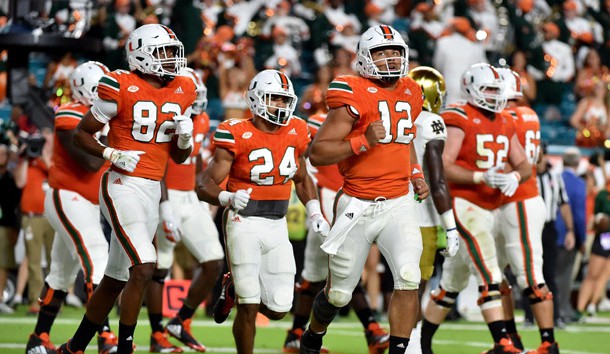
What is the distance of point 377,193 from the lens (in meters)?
6.89

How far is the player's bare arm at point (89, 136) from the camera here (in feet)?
22.9

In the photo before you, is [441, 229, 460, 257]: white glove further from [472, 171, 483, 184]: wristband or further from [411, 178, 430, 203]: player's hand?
[472, 171, 483, 184]: wristband

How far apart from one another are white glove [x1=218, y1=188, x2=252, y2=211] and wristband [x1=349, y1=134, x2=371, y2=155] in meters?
0.65

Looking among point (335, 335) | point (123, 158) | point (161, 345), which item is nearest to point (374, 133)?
point (123, 158)

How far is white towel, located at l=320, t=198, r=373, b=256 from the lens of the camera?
6855 mm

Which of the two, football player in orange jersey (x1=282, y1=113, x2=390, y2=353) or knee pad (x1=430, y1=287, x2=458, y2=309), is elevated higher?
knee pad (x1=430, y1=287, x2=458, y2=309)

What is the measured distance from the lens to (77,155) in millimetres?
7855

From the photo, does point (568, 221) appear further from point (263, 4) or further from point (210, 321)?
point (263, 4)

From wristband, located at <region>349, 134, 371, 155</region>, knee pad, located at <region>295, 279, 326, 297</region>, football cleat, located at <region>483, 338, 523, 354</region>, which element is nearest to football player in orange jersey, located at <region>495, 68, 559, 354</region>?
football cleat, located at <region>483, 338, 523, 354</region>

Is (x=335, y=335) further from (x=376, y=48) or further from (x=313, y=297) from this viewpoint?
(x=376, y=48)

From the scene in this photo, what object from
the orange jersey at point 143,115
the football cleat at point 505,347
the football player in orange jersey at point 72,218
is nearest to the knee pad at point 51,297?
the football player in orange jersey at point 72,218

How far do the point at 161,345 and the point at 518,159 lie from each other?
116 inches

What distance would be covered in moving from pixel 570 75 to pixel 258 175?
12.2 meters

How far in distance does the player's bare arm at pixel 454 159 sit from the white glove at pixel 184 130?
1.94 m
